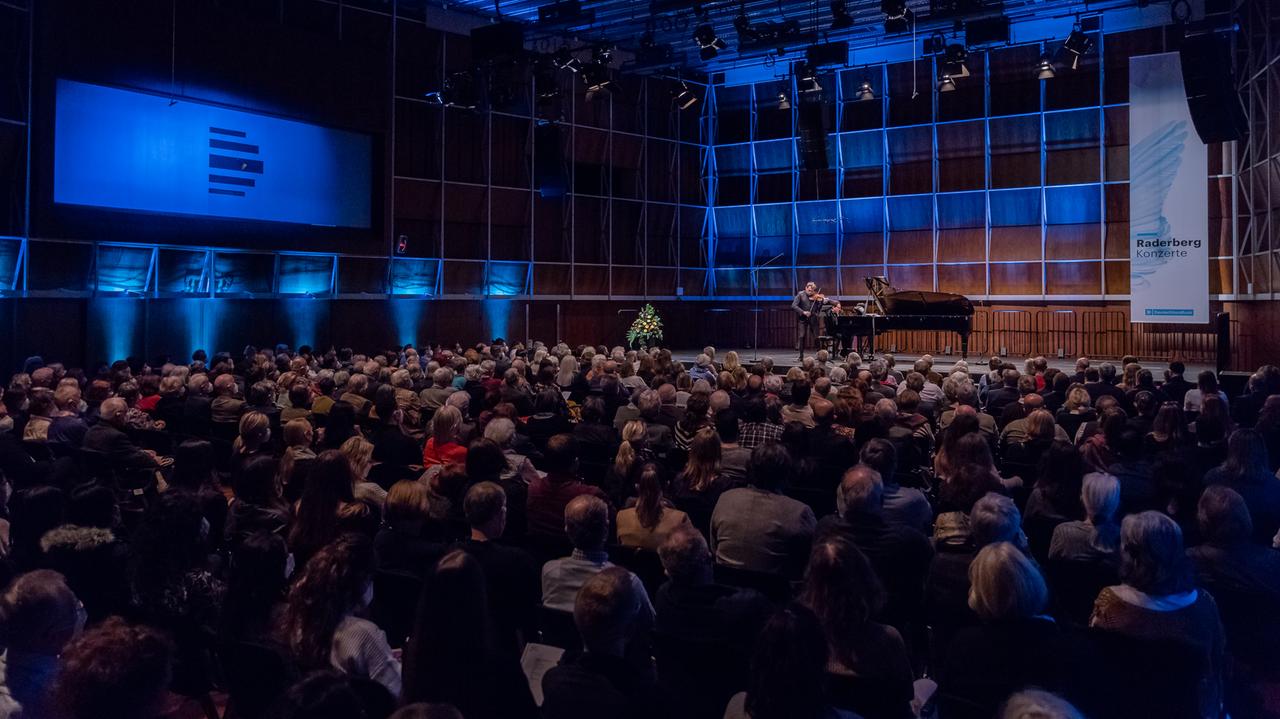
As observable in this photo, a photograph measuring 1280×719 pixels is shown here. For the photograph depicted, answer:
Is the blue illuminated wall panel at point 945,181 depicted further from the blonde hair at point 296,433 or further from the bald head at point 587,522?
the bald head at point 587,522

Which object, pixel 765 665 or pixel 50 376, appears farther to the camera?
pixel 50 376

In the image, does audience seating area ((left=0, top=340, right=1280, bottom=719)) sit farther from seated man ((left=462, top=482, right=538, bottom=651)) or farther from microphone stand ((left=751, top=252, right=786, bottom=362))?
microphone stand ((left=751, top=252, right=786, bottom=362))

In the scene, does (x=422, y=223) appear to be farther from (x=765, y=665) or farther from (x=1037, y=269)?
(x=765, y=665)

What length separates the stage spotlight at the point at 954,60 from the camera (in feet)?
52.4

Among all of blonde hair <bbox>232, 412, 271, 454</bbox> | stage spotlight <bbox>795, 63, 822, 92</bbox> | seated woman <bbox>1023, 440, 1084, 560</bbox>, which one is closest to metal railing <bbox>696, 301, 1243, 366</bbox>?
stage spotlight <bbox>795, 63, 822, 92</bbox>

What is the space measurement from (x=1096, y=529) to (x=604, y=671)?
2.58m

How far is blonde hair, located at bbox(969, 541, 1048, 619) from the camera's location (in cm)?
289

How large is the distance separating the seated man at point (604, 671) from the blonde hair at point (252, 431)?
3.42 metres

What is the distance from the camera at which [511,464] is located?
18.9 feet

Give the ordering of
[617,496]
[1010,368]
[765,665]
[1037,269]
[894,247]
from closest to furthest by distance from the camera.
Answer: [765,665] < [617,496] < [1010,368] < [1037,269] < [894,247]

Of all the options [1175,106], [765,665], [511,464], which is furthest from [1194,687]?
[1175,106]

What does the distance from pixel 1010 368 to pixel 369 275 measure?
41.4 feet

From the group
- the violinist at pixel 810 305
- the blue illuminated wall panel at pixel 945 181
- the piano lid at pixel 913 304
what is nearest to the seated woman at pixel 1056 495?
the piano lid at pixel 913 304

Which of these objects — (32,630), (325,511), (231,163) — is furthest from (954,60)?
(32,630)
